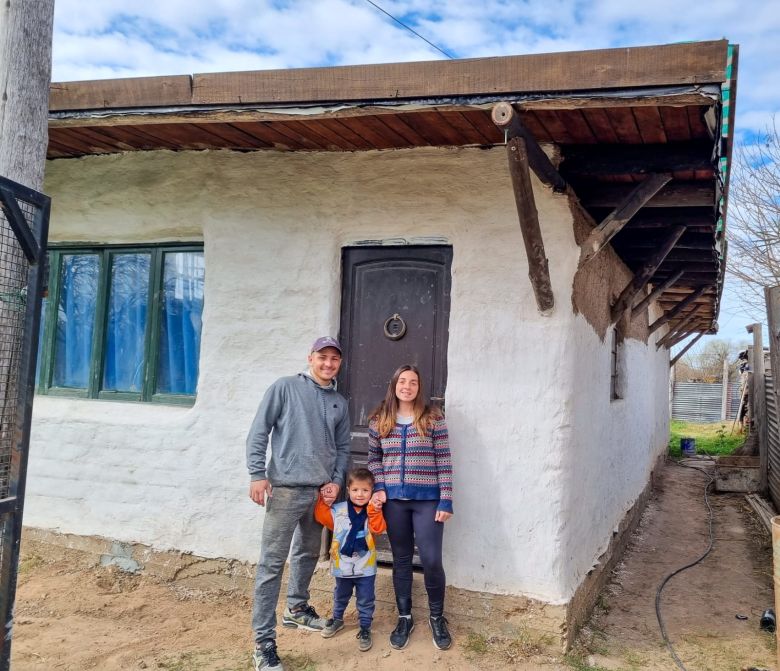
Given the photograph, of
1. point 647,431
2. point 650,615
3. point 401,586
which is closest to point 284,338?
point 401,586

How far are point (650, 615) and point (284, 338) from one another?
3.27 meters

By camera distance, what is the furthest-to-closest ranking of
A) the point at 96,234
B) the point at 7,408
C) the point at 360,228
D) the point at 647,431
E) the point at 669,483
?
the point at 669,483 < the point at 647,431 < the point at 96,234 < the point at 360,228 < the point at 7,408

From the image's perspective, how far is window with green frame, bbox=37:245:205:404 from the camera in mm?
5105

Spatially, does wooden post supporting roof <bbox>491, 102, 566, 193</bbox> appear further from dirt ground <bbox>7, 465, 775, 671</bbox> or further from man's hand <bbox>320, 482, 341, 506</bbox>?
dirt ground <bbox>7, 465, 775, 671</bbox>

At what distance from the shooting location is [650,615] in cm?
489

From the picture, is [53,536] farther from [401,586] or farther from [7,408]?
[401,586]

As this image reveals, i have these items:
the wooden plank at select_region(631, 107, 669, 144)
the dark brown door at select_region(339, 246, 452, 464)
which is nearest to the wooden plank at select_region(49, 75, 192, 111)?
the dark brown door at select_region(339, 246, 452, 464)

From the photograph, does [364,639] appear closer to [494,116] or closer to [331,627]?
[331,627]

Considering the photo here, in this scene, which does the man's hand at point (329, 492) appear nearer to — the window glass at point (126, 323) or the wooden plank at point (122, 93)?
the window glass at point (126, 323)

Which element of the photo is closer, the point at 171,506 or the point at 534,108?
the point at 534,108

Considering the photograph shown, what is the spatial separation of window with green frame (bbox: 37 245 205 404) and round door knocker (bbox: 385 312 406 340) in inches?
58.4

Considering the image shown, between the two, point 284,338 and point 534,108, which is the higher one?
point 534,108

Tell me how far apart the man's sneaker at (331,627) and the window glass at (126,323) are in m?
2.33

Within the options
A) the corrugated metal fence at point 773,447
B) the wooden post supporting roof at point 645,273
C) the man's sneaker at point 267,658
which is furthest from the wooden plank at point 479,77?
the corrugated metal fence at point 773,447
